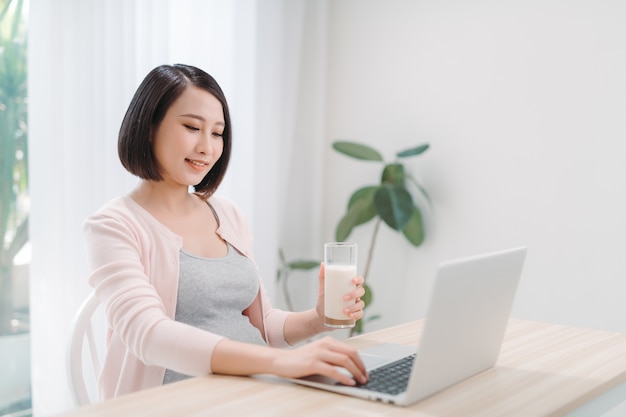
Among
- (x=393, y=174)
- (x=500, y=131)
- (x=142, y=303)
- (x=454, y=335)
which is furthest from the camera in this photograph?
(x=393, y=174)

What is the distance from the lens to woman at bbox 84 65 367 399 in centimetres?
134

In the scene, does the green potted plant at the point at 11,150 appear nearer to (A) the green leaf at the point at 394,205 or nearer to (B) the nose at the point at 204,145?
(B) the nose at the point at 204,145

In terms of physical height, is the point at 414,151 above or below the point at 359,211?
above

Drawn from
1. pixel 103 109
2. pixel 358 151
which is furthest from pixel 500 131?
pixel 103 109

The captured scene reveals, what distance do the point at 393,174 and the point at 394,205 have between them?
0.59ft

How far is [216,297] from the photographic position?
1.53 m

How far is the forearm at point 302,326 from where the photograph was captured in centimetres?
159

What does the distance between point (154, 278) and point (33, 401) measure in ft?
3.62

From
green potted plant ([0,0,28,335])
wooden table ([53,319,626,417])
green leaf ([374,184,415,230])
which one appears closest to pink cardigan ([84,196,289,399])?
wooden table ([53,319,626,417])

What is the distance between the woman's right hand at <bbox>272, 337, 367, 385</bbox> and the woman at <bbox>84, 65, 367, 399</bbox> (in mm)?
228

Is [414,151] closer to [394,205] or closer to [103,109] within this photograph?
[394,205]

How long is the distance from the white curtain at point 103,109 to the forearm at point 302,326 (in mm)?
726

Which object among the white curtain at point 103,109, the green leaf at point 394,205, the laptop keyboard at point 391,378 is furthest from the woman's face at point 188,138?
the green leaf at point 394,205

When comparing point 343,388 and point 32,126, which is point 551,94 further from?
point 343,388
